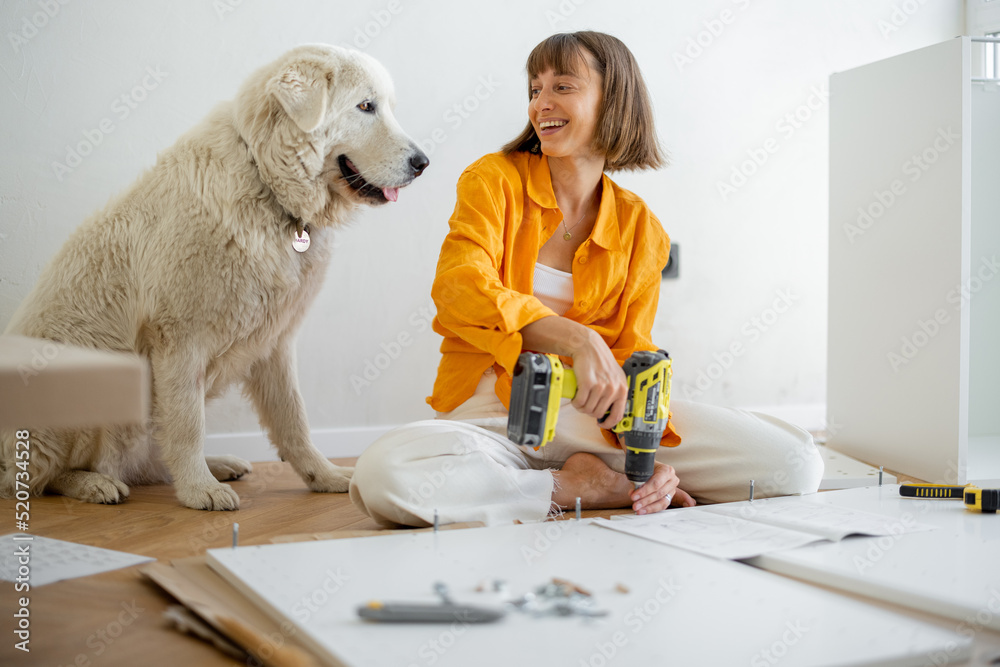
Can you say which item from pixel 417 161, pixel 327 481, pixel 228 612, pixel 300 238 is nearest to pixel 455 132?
pixel 417 161

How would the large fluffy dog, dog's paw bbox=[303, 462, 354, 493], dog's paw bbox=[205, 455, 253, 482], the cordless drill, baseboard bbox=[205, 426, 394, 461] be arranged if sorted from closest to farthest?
the cordless drill
the large fluffy dog
dog's paw bbox=[303, 462, 354, 493]
dog's paw bbox=[205, 455, 253, 482]
baseboard bbox=[205, 426, 394, 461]

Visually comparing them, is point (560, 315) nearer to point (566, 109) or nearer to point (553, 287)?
point (553, 287)

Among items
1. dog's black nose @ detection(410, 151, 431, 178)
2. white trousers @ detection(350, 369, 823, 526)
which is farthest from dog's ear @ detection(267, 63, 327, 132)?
white trousers @ detection(350, 369, 823, 526)

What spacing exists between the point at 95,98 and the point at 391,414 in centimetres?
125

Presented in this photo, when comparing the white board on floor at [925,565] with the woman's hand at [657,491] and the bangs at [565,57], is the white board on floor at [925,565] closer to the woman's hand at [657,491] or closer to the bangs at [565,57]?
the woman's hand at [657,491]

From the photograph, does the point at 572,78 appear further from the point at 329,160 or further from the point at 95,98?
the point at 95,98

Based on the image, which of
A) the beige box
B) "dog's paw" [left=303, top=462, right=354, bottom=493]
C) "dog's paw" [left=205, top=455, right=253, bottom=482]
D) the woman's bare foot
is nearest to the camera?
the beige box

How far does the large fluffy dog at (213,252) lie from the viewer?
6.12 feet

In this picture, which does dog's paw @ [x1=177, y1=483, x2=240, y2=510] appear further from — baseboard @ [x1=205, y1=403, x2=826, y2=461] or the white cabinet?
the white cabinet

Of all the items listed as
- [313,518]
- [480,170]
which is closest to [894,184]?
[480,170]

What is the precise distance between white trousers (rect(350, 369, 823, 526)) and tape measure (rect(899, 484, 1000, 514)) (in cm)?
19

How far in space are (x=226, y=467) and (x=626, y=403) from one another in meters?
1.30

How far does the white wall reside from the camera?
2.35 meters

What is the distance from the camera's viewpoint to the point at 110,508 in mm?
1891
